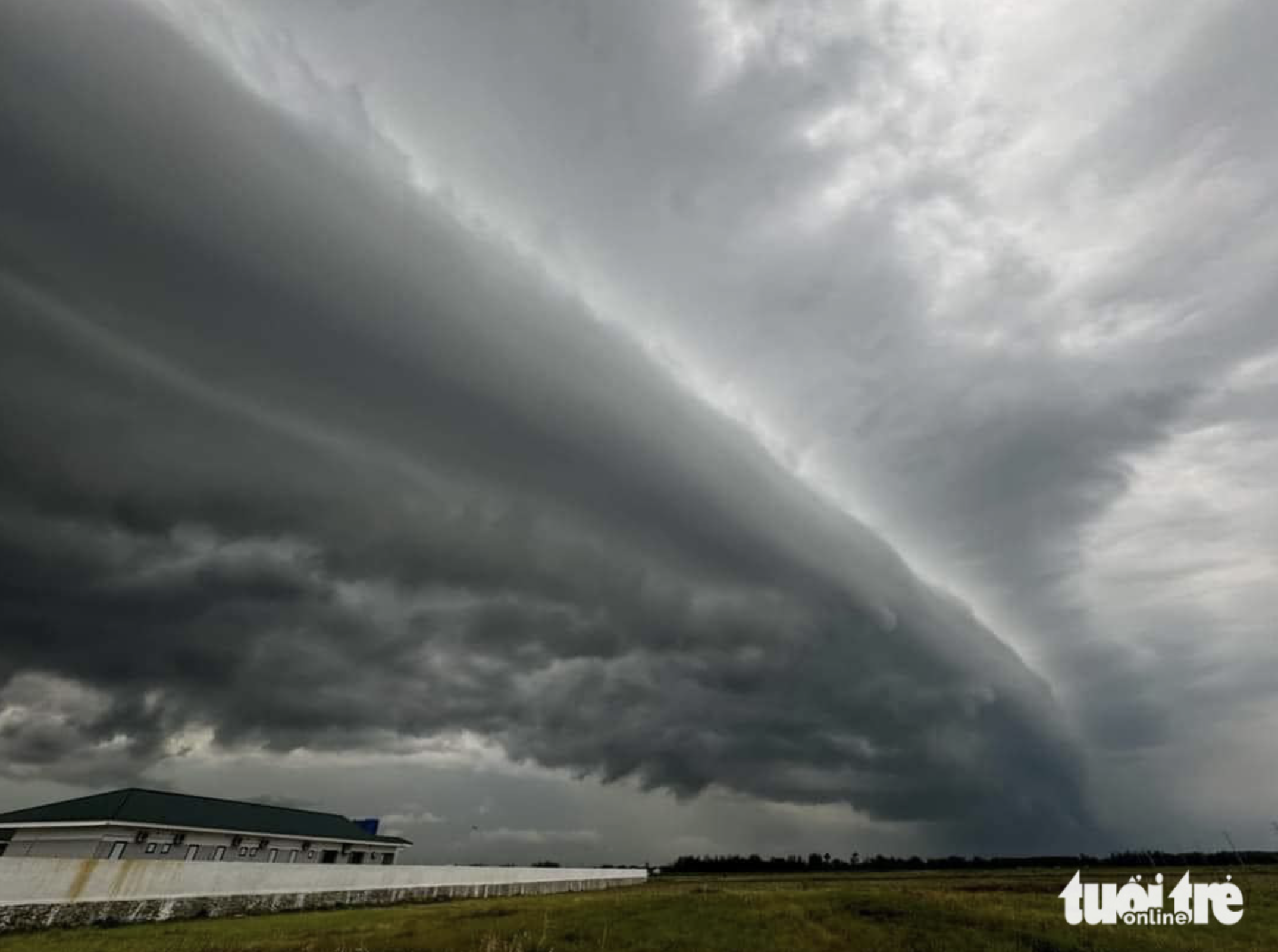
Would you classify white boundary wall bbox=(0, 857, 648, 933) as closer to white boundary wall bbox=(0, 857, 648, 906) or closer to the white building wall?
white boundary wall bbox=(0, 857, 648, 906)

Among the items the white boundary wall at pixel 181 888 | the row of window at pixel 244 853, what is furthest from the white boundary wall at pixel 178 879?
the row of window at pixel 244 853

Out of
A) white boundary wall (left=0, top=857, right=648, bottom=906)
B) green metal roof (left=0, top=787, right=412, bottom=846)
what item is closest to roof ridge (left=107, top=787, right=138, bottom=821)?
green metal roof (left=0, top=787, right=412, bottom=846)

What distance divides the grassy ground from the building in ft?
53.6

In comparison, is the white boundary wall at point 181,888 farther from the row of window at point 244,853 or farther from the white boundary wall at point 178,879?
the row of window at point 244,853

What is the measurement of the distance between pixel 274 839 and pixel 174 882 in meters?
39.2

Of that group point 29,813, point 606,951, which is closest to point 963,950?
point 606,951

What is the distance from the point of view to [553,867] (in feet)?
345

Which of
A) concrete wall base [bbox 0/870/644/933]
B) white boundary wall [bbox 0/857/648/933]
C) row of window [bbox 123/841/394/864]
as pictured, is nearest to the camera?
concrete wall base [bbox 0/870/644/933]

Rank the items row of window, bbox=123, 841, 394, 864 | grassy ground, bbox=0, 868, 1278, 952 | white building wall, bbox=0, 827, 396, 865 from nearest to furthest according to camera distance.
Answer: grassy ground, bbox=0, 868, 1278, 952 < white building wall, bbox=0, 827, 396, 865 < row of window, bbox=123, 841, 394, 864

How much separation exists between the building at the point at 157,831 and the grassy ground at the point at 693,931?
1634 cm

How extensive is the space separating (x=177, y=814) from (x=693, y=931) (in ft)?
189

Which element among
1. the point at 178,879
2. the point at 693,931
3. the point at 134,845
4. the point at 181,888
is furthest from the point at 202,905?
the point at 693,931

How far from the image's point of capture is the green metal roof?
66.0 metres

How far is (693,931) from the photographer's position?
143ft
